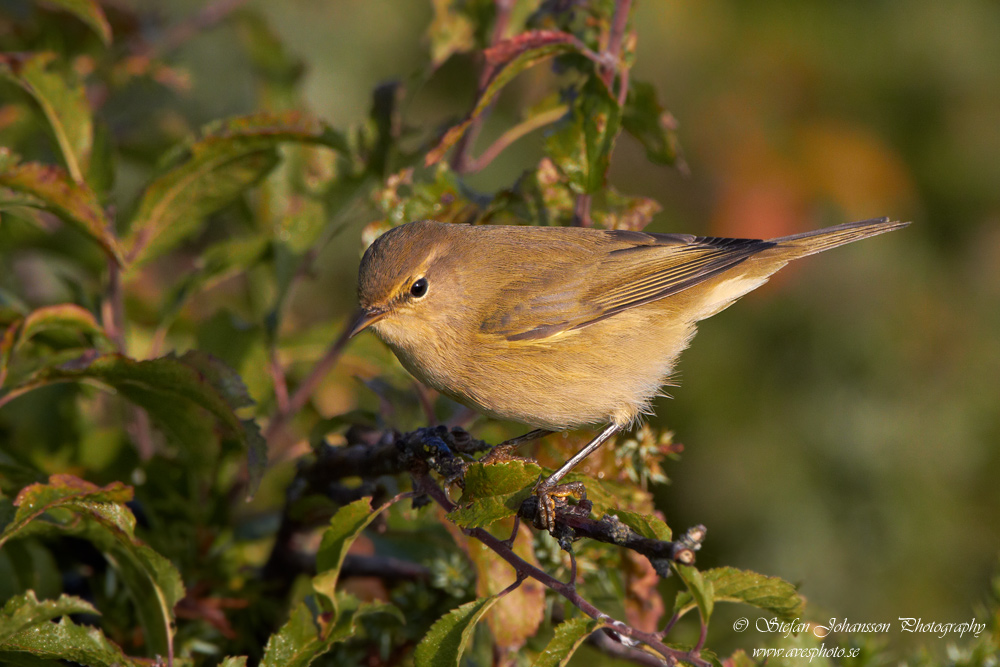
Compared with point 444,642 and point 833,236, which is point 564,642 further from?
point 833,236

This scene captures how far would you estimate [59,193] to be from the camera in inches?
Answer: 93.3

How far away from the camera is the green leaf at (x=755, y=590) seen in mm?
1845

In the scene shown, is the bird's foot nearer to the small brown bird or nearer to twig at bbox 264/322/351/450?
the small brown bird

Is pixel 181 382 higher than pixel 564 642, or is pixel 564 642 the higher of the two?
pixel 181 382

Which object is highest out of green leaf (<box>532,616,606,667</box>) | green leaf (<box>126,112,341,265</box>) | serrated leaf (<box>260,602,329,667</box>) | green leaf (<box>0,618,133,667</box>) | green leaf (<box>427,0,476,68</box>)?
green leaf (<box>427,0,476,68</box>)

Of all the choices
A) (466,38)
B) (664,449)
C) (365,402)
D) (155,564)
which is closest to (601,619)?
(664,449)

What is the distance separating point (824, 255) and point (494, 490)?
4037 millimetres

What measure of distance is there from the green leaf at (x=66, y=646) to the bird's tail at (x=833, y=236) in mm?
2817

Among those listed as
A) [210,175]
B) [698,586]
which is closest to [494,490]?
[698,586]

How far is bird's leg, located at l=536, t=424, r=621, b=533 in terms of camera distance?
204 centimetres

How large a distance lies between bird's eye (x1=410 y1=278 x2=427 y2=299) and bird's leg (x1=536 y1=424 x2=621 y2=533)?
83cm

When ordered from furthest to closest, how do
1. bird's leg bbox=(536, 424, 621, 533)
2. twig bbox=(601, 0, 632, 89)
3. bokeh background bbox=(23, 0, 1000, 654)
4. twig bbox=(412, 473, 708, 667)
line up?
1. bokeh background bbox=(23, 0, 1000, 654)
2. twig bbox=(601, 0, 632, 89)
3. bird's leg bbox=(536, 424, 621, 533)
4. twig bbox=(412, 473, 708, 667)

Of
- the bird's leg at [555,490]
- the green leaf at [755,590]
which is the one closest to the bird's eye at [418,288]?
the bird's leg at [555,490]

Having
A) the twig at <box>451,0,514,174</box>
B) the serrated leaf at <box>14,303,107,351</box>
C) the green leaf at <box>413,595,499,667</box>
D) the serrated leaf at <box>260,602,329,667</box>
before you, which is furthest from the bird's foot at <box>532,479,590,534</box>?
the serrated leaf at <box>14,303,107,351</box>
